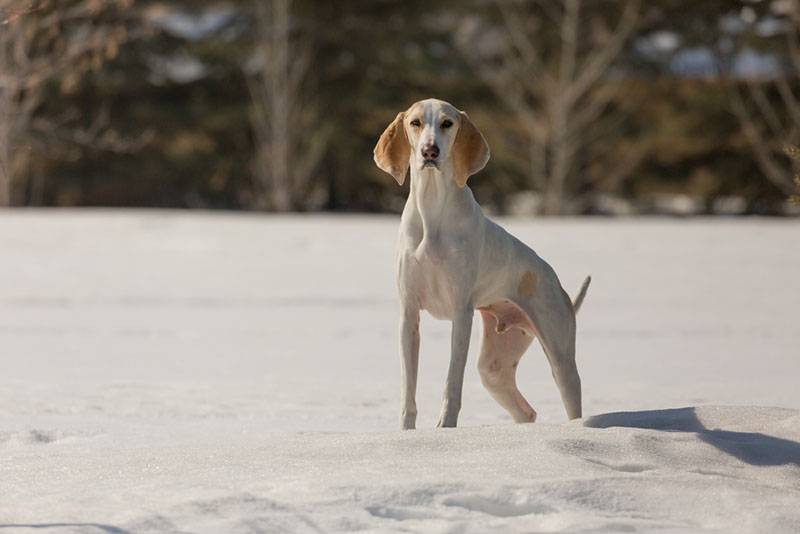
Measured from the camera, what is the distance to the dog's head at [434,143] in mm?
4398

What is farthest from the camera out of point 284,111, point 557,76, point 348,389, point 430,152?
point 557,76

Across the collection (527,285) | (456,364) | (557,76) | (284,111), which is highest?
(557,76)

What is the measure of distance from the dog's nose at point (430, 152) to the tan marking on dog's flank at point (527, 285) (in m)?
0.58

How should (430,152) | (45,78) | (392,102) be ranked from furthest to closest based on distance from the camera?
1. (392,102)
2. (45,78)
3. (430,152)

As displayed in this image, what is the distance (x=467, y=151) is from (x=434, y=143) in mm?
194

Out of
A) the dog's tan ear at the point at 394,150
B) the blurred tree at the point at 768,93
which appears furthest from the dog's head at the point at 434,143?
the blurred tree at the point at 768,93

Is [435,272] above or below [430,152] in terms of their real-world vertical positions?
below

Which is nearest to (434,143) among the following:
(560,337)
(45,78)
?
(560,337)

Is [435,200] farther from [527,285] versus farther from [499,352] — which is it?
[499,352]

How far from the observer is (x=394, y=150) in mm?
4664

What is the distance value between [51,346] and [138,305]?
253 cm

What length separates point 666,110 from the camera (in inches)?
966

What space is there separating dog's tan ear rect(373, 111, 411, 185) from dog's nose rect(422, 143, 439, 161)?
279 millimetres

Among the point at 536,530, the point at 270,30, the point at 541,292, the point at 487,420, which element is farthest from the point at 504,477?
the point at 270,30
